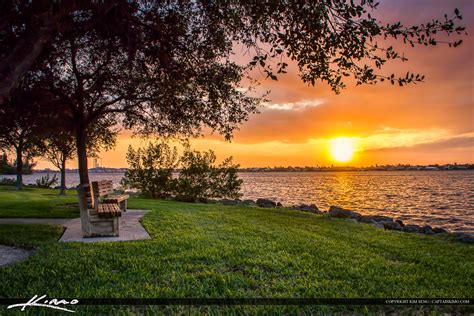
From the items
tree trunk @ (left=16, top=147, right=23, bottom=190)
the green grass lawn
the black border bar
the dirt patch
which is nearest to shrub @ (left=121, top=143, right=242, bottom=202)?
tree trunk @ (left=16, top=147, right=23, bottom=190)

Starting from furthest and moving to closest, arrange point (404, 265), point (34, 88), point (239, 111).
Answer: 1. point (34, 88)
2. point (239, 111)
3. point (404, 265)

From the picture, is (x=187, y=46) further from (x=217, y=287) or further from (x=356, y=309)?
(x=356, y=309)

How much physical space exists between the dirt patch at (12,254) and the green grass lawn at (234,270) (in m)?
0.28

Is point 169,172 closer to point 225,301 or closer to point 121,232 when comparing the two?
point 121,232

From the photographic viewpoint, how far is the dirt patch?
21.5ft

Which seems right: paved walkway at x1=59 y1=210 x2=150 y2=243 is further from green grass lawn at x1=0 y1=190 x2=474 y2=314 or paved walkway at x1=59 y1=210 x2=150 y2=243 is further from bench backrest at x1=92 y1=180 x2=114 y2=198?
bench backrest at x1=92 y1=180 x2=114 y2=198

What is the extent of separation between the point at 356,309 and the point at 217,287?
1885 mm

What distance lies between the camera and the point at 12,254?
7.13 metres

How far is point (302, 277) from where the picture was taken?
18.1ft

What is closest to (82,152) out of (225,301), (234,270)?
(234,270)

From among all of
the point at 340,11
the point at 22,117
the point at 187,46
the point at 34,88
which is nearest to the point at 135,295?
the point at 340,11

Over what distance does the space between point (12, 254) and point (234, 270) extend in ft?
15.7

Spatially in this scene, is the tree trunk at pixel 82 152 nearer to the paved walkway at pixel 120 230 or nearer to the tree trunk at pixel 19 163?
the paved walkway at pixel 120 230

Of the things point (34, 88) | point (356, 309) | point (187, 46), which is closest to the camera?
point (356, 309)
